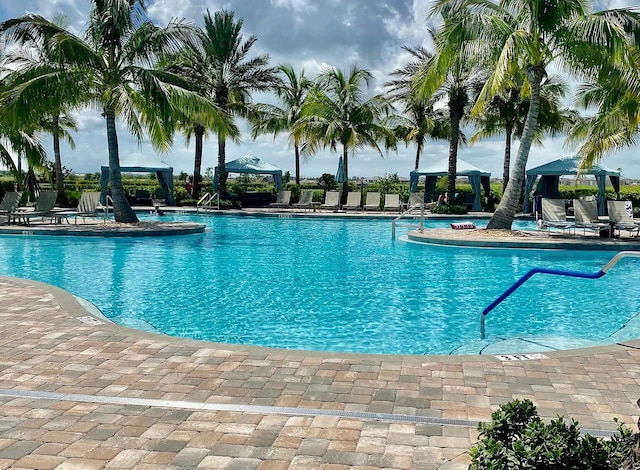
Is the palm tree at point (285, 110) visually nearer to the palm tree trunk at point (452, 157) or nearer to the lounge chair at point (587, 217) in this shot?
the palm tree trunk at point (452, 157)

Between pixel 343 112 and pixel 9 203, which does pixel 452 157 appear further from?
pixel 9 203

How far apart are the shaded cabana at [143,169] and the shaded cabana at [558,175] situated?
59.2 ft

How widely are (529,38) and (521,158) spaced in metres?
3.38

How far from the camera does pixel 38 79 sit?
17.0 meters

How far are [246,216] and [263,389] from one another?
73.7 ft

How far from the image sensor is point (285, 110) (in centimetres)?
3544

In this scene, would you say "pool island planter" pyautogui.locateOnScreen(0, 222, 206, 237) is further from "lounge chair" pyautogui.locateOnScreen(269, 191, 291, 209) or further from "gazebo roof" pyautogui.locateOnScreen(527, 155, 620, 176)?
"gazebo roof" pyautogui.locateOnScreen(527, 155, 620, 176)

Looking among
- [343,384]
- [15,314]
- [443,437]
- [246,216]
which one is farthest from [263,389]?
[246,216]

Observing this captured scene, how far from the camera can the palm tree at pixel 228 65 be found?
92.8 feet

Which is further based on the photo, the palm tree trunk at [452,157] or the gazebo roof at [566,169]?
the palm tree trunk at [452,157]

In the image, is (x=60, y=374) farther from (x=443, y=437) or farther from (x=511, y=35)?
(x=511, y=35)

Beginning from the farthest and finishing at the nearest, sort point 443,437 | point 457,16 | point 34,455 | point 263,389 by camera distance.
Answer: point 457,16 < point 263,389 < point 443,437 < point 34,455

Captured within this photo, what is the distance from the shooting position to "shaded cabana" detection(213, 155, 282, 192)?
31.6 metres

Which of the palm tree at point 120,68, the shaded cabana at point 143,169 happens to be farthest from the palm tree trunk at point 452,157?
the shaded cabana at point 143,169
